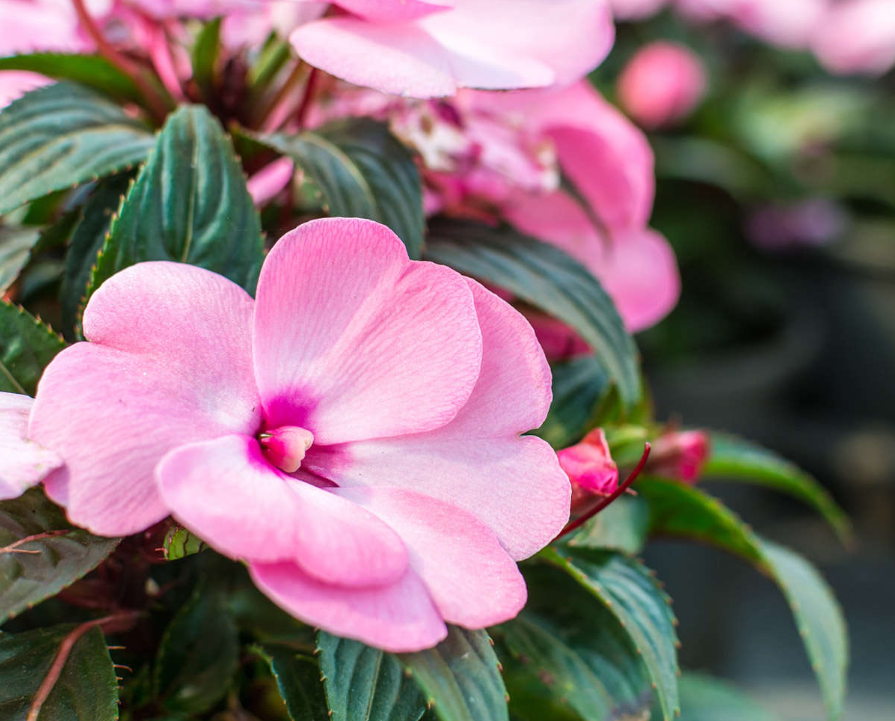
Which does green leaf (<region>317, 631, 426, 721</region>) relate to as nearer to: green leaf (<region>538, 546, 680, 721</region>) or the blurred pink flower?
green leaf (<region>538, 546, 680, 721</region>)

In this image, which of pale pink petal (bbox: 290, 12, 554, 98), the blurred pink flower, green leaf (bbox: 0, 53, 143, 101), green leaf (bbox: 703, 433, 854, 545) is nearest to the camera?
pale pink petal (bbox: 290, 12, 554, 98)

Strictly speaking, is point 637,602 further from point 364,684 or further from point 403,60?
point 403,60

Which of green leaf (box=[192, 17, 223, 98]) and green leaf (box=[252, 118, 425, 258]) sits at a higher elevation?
green leaf (box=[192, 17, 223, 98])

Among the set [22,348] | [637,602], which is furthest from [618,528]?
[22,348]

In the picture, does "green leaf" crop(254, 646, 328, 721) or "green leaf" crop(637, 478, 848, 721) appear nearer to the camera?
"green leaf" crop(254, 646, 328, 721)

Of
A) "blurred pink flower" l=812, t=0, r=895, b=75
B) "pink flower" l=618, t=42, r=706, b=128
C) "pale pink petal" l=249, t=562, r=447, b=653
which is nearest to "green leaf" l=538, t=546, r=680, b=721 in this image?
"pale pink petal" l=249, t=562, r=447, b=653

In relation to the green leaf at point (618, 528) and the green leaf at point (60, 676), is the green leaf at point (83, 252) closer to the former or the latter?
the green leaf at point (60, 676)
